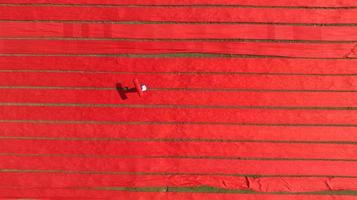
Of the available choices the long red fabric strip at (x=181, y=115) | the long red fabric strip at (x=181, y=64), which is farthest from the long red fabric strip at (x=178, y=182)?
the long red fabric strip at (x=181, y=64)

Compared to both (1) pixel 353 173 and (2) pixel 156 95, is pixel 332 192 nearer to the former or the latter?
(1) pixel 353 173

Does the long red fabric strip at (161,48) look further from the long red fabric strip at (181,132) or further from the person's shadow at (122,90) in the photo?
the long red fabric strip at (181,132)

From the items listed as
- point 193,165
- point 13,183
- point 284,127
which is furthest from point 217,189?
point 13,183

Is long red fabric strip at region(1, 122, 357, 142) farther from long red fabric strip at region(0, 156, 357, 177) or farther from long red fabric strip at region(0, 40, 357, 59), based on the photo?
long red fabric strip at region(0, 40, 357, 59)

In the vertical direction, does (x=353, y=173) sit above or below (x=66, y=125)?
below

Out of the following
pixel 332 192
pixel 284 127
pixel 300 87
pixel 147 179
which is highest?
pixel 300 87
